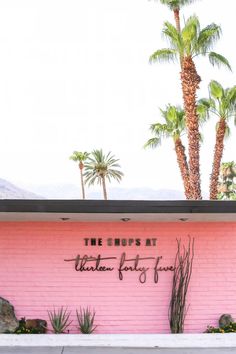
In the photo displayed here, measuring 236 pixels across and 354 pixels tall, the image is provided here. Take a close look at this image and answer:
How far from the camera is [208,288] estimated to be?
11.7 m

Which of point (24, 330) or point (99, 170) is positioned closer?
point (24, 330)

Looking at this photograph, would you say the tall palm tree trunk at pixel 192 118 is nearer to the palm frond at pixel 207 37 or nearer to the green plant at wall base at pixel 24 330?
the palm frond at pixel 207 37

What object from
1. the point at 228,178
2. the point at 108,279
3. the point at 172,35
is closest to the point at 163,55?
the point at 172,35

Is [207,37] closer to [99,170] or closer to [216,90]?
[216,90]

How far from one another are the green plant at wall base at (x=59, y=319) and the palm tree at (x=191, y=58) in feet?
39.1

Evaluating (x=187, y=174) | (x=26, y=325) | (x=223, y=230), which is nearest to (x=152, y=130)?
(x=187, y=174)

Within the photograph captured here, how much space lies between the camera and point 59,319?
10914 mm

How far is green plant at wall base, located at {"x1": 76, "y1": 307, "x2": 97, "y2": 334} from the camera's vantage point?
10977 mm

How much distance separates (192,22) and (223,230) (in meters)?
12.3

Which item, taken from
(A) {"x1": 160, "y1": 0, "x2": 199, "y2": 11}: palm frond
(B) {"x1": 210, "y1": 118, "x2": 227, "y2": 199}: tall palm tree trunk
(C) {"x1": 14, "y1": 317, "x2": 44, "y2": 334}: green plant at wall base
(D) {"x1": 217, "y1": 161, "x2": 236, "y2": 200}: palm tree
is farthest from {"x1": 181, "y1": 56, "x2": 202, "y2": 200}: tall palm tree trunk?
(D) {"x1": 217, "y1": 161, "x2": 236, "y2": 200}: palm tree

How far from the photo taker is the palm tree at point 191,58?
21656mm

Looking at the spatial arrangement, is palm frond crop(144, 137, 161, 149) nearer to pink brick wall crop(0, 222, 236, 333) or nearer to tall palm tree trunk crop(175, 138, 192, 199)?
tall palm tree trunk crop(175, 138, 192, 199)

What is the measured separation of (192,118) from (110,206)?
533 inches

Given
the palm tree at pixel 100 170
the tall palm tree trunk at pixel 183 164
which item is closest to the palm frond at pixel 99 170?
the palm tree at pixel 100 170
